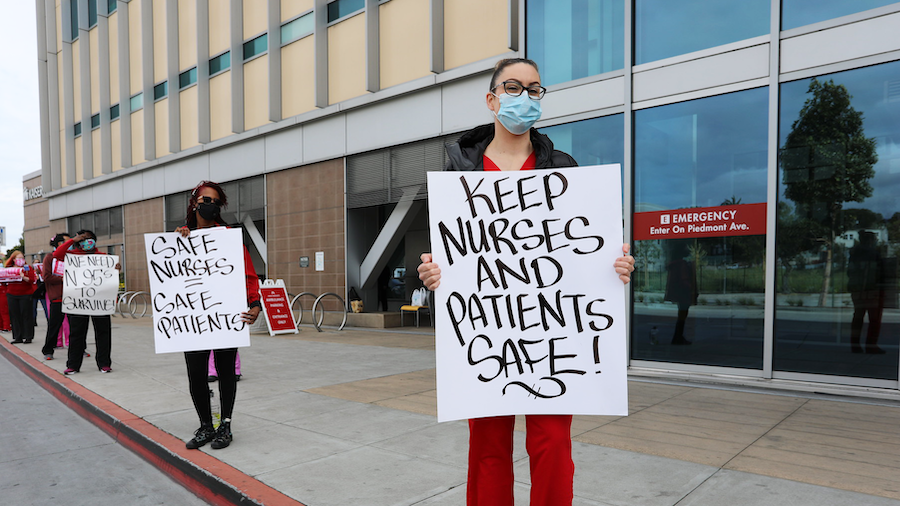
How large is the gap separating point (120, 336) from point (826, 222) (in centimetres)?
1396

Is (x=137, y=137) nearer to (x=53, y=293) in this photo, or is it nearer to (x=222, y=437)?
(x=53, y=293)

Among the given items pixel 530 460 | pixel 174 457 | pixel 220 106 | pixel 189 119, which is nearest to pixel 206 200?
pixel 174 457

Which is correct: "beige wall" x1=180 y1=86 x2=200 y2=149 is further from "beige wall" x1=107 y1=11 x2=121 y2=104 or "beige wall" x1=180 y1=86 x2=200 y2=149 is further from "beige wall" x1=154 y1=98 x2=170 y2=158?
"beige wall" x1=107 y1=11 x2=121 y2=104

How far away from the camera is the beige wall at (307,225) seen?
48.6 ft

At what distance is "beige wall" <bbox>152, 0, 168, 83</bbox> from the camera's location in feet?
67.9

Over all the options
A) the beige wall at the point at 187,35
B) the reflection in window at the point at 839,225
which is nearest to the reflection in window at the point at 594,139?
the reflection in window at the point at 839,225

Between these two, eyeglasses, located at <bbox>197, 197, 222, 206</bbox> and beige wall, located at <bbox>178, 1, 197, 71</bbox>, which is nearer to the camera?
eyeglasses, located at <bbox>197, 197, 222, 206</bbox>

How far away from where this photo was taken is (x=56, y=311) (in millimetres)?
9438

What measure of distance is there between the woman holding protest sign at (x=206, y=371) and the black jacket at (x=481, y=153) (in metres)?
2.55

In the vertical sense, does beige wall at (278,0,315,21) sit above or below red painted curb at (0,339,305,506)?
above

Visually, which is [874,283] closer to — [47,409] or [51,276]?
[47,409]

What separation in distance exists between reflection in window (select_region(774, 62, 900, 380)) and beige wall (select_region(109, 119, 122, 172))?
81.3 feet

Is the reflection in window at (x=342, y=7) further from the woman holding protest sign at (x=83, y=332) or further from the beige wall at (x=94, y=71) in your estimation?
the beige wall at (x=94, y=71)

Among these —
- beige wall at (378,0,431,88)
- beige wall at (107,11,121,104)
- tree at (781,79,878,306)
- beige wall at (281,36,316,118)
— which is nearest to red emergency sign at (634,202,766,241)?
tree at (781,79,878,306)
